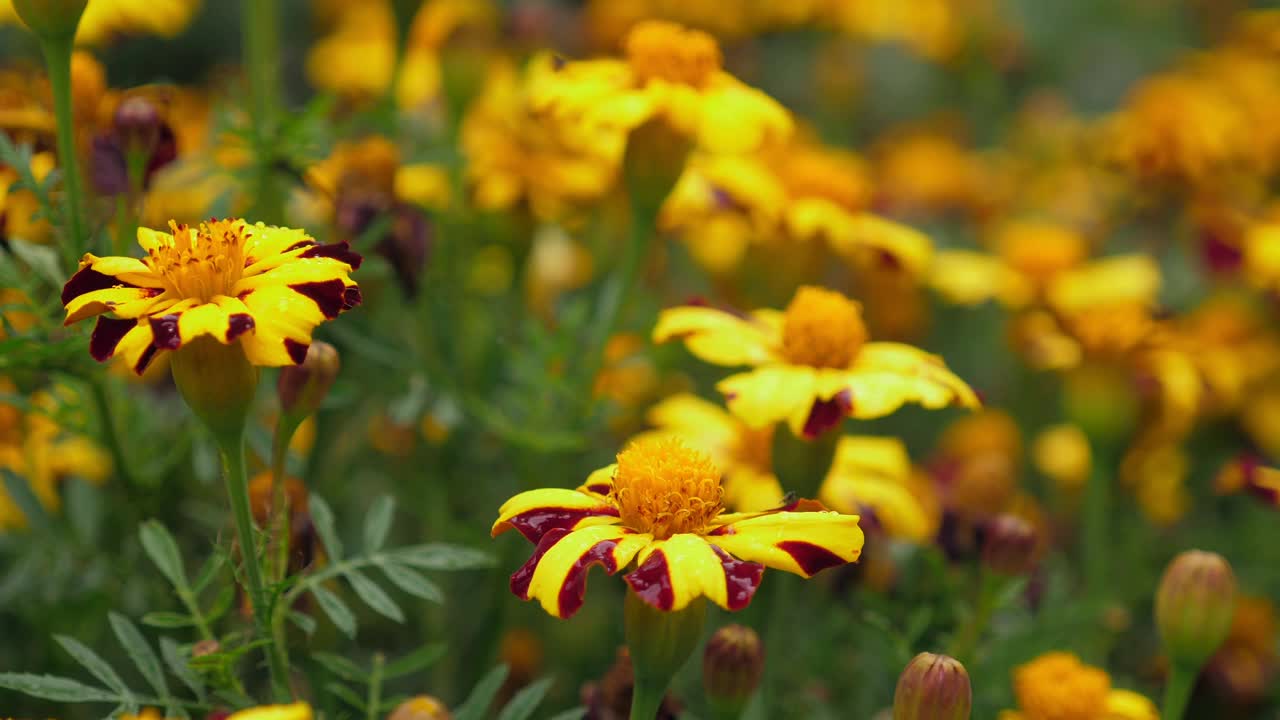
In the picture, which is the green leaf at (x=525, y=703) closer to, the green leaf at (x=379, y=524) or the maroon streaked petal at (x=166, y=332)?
the green leaf at (x=379, y=524)

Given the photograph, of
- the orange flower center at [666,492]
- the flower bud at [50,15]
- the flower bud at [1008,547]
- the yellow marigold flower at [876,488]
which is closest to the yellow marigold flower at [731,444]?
the yellow marigold flower at [876,488]

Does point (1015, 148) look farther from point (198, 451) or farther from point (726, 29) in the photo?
point (198, 451)

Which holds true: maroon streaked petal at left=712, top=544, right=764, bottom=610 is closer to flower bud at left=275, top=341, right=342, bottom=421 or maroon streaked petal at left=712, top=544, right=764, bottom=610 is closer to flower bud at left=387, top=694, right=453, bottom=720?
flower bud at left=387, top=694, right=453, bottom=720

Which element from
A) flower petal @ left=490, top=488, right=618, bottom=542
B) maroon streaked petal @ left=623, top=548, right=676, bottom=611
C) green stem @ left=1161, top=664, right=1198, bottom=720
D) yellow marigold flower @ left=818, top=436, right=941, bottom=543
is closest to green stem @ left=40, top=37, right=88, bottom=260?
flower petal @ left=490, top=488, right=618, bottom=542

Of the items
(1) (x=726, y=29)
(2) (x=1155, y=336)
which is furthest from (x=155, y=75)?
(2) (x=1155, y=336)

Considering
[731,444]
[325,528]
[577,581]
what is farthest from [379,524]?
[731,444]

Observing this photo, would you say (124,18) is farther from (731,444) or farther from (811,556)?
(811,556)
